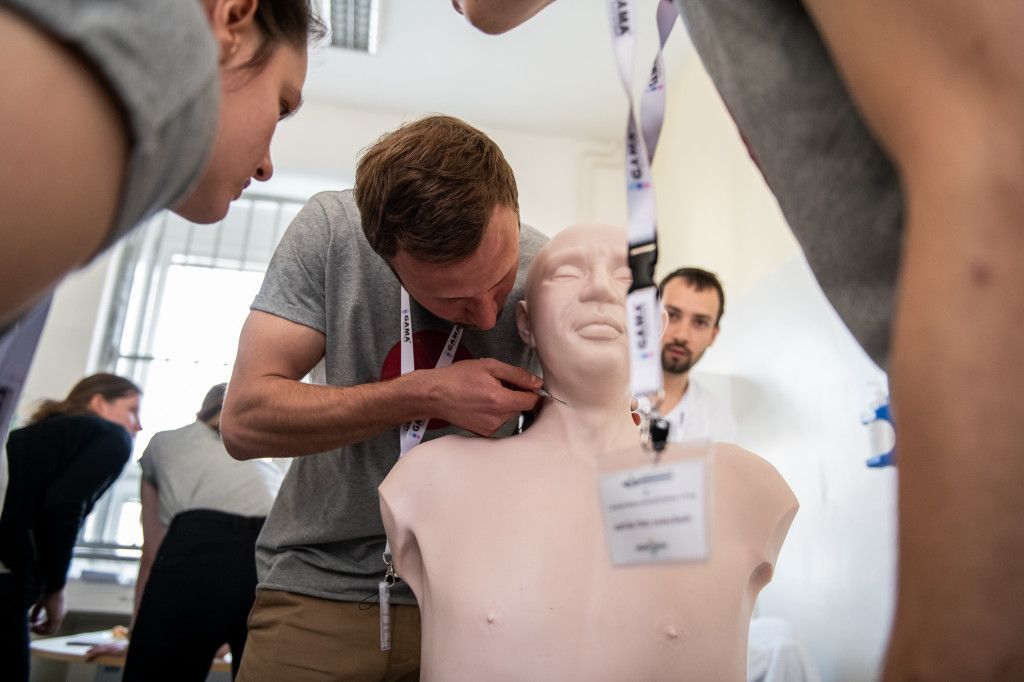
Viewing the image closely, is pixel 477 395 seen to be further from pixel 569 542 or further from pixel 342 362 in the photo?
pixel 342 362

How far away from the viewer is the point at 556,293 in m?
1.37

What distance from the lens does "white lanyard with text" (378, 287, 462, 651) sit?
4.67 ft

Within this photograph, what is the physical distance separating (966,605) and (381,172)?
126 centimetres

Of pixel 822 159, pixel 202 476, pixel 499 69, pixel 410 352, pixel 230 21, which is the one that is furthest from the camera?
pixel 499 69

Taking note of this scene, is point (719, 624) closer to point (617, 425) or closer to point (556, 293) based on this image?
point (617, 425)

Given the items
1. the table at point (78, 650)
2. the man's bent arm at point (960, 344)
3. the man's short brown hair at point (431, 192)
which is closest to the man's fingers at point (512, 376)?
the man's short brown hair at point (431, 192)

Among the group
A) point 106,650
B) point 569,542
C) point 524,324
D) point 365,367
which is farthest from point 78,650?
point 569,542

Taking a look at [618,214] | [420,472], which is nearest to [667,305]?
[618,214]

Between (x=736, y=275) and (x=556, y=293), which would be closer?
(x=556, y=293)

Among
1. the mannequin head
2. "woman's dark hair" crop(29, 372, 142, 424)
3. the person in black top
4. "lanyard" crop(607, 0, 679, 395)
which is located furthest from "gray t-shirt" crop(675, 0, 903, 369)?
"woman's dark hair" crop(29, 372, 142, 424)

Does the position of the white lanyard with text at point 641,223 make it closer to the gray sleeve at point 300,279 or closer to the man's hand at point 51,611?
the gray sleeve at point 300,279

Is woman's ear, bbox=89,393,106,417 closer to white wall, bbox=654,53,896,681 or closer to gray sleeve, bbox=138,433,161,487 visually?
gray sleeve, bbox=138,433,161,487

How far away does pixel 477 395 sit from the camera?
131cm

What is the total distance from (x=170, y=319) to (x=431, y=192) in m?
3.83
